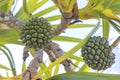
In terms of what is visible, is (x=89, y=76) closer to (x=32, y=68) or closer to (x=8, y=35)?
(x=32, y=68)

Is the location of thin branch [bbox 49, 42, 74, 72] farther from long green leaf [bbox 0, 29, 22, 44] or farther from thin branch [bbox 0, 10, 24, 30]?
long green leaf [bbox 0, 29, 22, 44]

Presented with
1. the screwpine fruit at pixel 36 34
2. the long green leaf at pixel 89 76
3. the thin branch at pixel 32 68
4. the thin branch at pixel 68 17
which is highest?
the thin branch at pixel 68 17

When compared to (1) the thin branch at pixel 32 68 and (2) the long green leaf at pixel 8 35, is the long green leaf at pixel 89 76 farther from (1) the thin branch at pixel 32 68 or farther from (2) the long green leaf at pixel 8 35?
(2) the long green leaf at pixel 8 35

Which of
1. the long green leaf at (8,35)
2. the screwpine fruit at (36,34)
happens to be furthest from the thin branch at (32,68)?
the long green leaf at (8,35)

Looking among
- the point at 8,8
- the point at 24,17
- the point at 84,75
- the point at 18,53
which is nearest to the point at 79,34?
the point at 18,53

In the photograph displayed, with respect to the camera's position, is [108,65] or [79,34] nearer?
[108,65]

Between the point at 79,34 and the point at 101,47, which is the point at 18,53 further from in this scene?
the point at 101,47
